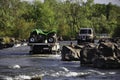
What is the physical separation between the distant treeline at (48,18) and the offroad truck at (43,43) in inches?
1668

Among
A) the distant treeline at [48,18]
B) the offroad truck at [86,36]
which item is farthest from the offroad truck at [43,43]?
the distant treeline at [48,18]

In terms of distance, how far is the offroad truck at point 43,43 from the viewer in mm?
48969

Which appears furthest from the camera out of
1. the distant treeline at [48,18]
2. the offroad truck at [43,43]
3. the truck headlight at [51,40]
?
the distant treeline at [48,18]

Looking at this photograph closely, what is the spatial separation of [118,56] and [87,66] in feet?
7.87

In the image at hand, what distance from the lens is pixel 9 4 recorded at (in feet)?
405

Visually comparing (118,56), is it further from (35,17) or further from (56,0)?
(56,0)

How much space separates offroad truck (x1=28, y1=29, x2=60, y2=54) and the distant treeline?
4238cm

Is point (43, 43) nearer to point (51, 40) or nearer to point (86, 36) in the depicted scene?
point (51, 40)

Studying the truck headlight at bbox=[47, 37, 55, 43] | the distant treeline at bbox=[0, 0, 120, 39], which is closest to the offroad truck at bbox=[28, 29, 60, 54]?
the truck headlight at bbox=[47, 37, 55, 43]

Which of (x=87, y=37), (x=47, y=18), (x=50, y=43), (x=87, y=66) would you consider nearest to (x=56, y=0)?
(x=47, y=18)

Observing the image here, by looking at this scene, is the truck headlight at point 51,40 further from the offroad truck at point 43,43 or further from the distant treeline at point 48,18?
the distant treeline at point 48,18

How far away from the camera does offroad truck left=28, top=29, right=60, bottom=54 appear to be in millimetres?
48969

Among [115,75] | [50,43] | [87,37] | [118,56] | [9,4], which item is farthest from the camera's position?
[9,4]

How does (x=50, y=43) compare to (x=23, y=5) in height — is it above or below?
below
